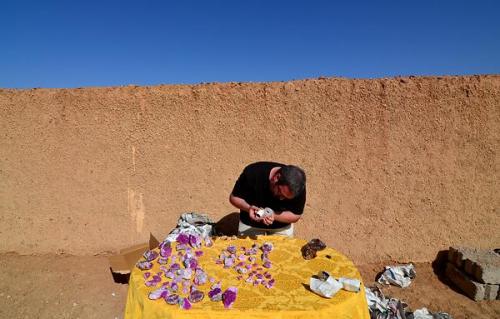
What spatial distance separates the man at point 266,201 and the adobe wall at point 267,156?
974 mm

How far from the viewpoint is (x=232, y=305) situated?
163 cm

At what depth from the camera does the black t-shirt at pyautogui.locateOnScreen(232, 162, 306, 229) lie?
260 centimetres

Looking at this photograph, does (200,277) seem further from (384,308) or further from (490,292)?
(490,292)

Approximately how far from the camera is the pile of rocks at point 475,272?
323 cm

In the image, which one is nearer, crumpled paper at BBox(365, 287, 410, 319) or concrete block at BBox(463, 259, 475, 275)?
crumpled paper at BBox(365, 287, 410, 319)

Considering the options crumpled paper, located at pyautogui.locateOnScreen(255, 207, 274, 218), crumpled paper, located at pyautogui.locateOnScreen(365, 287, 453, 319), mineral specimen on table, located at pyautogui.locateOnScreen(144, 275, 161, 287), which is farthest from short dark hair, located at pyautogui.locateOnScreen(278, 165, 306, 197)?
crumpled paper, located at pyautogui.locateOnScreen(365, 287, 453, 319)

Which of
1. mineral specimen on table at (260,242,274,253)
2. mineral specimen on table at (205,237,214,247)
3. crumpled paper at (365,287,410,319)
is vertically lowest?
crumpled paper at (365,287,410,319)

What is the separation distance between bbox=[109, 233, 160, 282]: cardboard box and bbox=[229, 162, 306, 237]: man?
1.37 m

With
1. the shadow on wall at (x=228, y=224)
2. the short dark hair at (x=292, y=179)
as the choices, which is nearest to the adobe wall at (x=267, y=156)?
the shadow on wall at (x=228, y=224)

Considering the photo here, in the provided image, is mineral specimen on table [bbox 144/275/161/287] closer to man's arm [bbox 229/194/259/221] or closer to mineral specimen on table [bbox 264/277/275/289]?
mineral specimen on table [bbox 264/277/275/289]

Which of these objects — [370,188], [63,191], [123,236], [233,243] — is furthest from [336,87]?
[63,191]

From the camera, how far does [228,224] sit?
384 centimetres

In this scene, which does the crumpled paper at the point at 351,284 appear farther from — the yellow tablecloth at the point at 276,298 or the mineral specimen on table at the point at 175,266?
the mineral specimen on table at the point at 175,266

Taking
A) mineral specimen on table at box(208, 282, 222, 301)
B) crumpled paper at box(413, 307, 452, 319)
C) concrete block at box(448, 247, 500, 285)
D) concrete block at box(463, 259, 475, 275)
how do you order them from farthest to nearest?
concrete block at box(463, 259, 475, 275), concrete block at box(448, 247, 500, 285), crumpled paper at box(413, 307, 452, 319), mineral specimen on table at box(208, 282, 222, 301)
